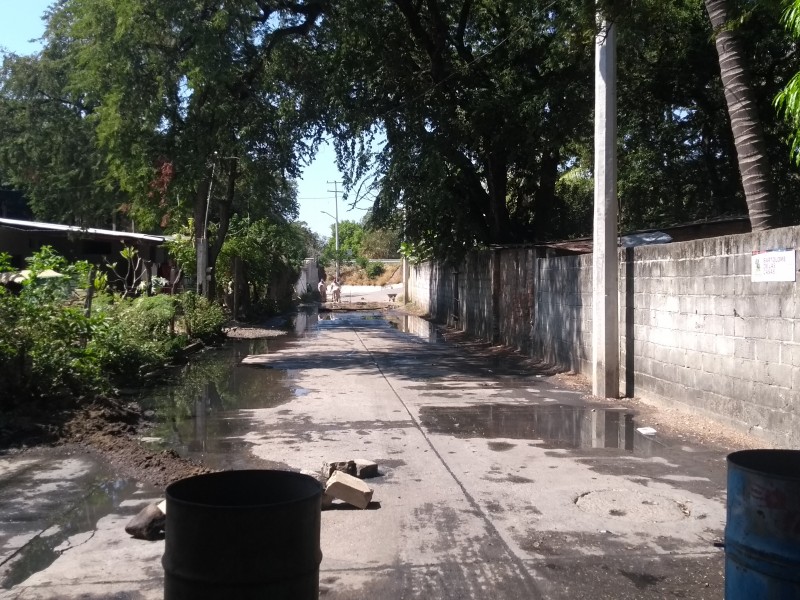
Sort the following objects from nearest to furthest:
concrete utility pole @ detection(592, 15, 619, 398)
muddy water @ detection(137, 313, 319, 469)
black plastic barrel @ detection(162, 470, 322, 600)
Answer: black plastic barrel @ detection(162, 470, 322, 600), muddy water @ detection(137, 313, 319, 469), concrete utility pole @ detection(592, 15, 619, 398)

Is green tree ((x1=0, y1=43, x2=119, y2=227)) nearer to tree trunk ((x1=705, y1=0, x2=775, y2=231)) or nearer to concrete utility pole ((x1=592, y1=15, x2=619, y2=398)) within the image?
concrete utility pole ((x1=592, y1=15, x2=619, y2=398))

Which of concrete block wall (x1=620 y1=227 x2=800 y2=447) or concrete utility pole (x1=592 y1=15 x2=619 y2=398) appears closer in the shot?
concrete block wall (x1=620 y1=227 x2=800 y2=447)

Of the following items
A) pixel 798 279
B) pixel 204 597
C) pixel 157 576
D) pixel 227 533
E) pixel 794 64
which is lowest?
pixel 157 576

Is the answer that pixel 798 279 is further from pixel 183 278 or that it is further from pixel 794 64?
pixel 183 278

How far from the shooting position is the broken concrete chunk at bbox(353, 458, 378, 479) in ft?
23.3

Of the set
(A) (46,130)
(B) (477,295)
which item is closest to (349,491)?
(B) (477,295)

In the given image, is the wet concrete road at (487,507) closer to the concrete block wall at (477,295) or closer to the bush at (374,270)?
the concrete block wall at (477,295)

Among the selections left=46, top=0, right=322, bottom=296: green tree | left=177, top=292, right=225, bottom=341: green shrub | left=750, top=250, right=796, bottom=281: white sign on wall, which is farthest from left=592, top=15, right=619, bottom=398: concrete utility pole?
left=177, top=292, right=225, bottom=341: green shrub

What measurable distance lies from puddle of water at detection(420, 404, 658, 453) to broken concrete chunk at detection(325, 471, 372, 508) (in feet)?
9.72

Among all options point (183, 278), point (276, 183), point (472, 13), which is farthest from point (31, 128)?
point (472, 13)

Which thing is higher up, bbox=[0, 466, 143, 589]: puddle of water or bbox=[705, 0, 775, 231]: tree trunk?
bbox=[705, 0, 775, 231]: tree trunk

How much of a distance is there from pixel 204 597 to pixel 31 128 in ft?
106

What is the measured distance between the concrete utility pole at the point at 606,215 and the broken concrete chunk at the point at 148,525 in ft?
24.5

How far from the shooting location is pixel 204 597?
2768 mm
